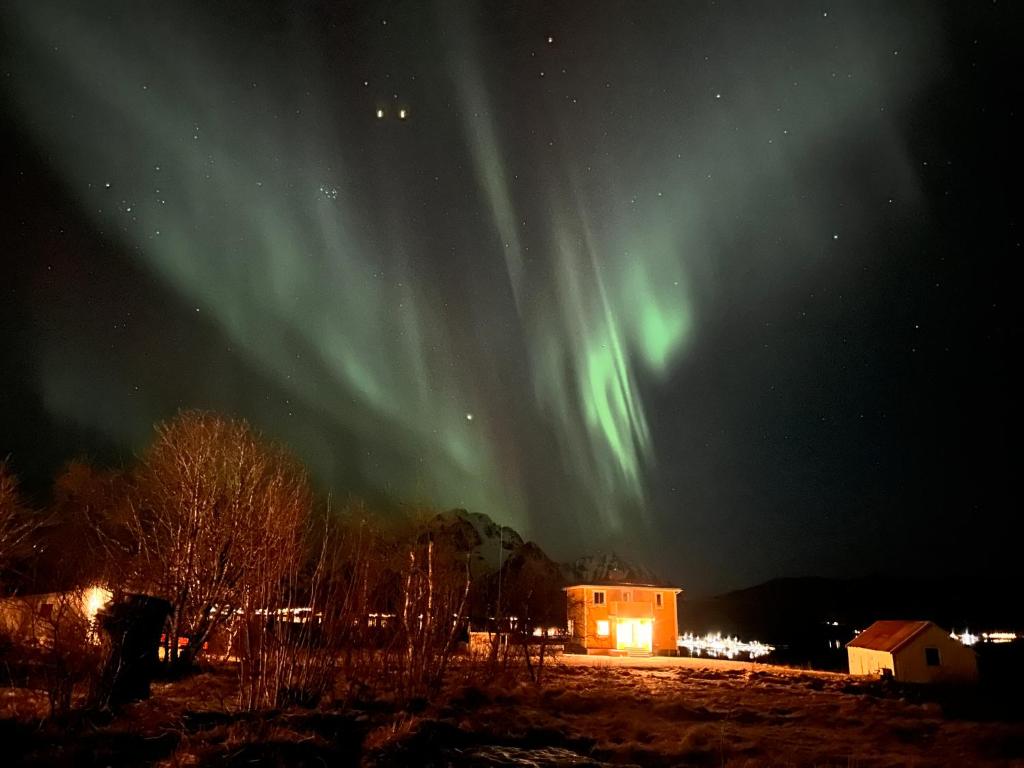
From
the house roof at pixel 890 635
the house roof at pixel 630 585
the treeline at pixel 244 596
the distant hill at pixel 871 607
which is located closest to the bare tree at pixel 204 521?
the treeline at pixel 244 596

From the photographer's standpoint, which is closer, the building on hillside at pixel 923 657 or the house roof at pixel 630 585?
the building on hillside at pixel 923 657

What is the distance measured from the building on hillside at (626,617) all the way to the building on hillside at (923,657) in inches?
464

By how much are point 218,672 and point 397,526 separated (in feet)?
103

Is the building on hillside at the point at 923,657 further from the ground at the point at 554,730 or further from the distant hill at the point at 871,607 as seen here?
the distant hill at the point at 871,607

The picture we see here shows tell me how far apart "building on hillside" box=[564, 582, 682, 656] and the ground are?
21.6 m

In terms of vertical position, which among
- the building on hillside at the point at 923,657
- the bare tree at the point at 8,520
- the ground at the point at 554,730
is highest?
the bare tree at the point at 8,520

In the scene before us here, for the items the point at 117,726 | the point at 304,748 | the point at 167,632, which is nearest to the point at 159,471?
the point at 167,632

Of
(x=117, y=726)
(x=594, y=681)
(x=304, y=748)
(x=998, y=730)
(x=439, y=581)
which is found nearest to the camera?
(x=304, y=748)

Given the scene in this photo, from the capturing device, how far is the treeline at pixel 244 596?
463 inches

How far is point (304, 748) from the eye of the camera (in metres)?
9.04

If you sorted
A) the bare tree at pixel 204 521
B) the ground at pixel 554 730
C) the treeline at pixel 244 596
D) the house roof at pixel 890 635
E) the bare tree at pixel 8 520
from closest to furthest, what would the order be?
the ground at pixel 554 730, the treeline at pixel 244 596, the bare tree at pixel 204 521, the bare tree at pixel 8 520, the house roof at pixel 890 635

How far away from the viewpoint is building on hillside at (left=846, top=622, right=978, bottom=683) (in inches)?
1467

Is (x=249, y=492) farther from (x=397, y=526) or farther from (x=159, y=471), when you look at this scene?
(x=397, y=526)

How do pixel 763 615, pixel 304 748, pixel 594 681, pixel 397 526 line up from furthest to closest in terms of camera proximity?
pixel 763 615 → pixel 397 526 → pixel 594 681 → pixel 304 748
